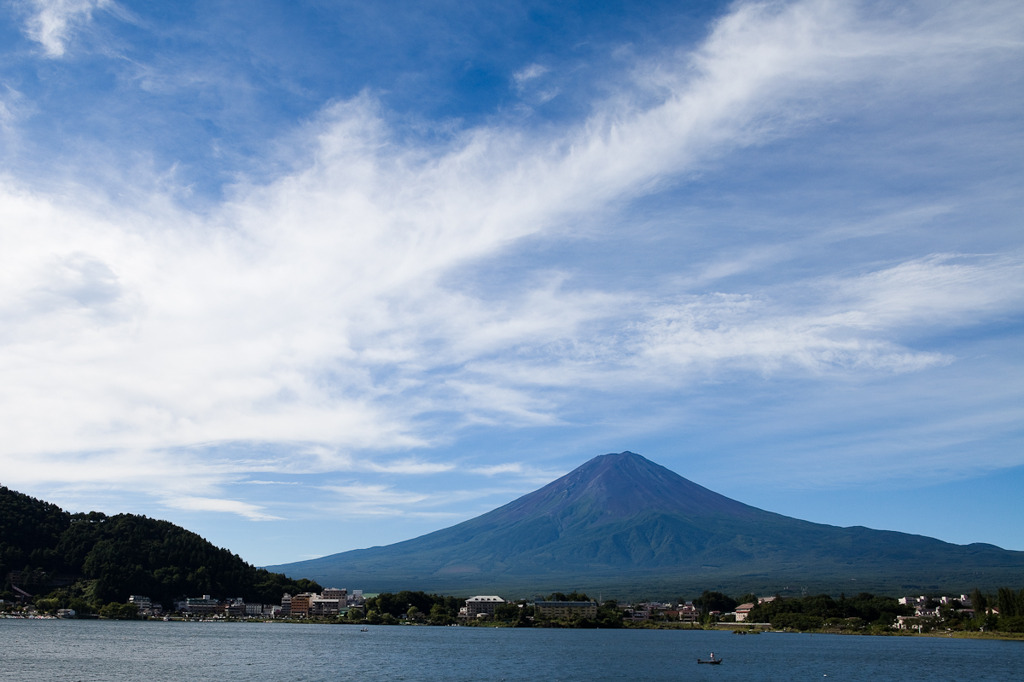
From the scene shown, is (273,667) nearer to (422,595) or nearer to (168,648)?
(168,648)

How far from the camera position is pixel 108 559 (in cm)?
10500

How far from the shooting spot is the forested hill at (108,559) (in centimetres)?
10350

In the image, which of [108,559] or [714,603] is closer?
[108,559]

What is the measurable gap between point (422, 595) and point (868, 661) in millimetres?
72908

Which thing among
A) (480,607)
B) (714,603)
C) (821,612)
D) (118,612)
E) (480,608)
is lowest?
(118,612)

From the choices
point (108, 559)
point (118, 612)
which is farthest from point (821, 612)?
point (108, 559)

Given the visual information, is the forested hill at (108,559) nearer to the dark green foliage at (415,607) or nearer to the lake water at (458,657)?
the dark green foliage at (415,607)

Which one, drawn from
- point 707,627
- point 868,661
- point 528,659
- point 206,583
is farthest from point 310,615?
point 868,661

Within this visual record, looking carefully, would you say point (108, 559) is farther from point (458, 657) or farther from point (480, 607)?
point (458, 657)

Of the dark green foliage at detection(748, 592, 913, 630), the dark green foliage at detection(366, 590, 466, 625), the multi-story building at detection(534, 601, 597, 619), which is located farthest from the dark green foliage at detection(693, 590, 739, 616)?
the dark green foliage at detection(366, 590, 466, 625)

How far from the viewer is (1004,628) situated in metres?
82.6

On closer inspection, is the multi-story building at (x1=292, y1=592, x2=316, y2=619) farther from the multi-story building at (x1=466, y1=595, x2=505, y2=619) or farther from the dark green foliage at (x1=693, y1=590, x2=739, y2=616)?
the dark green foliage at (x1=693, y1=590, x2=739, y2=616)

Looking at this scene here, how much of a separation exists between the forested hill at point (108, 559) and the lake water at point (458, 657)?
2800 centimetres

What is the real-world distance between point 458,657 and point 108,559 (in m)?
68.2
